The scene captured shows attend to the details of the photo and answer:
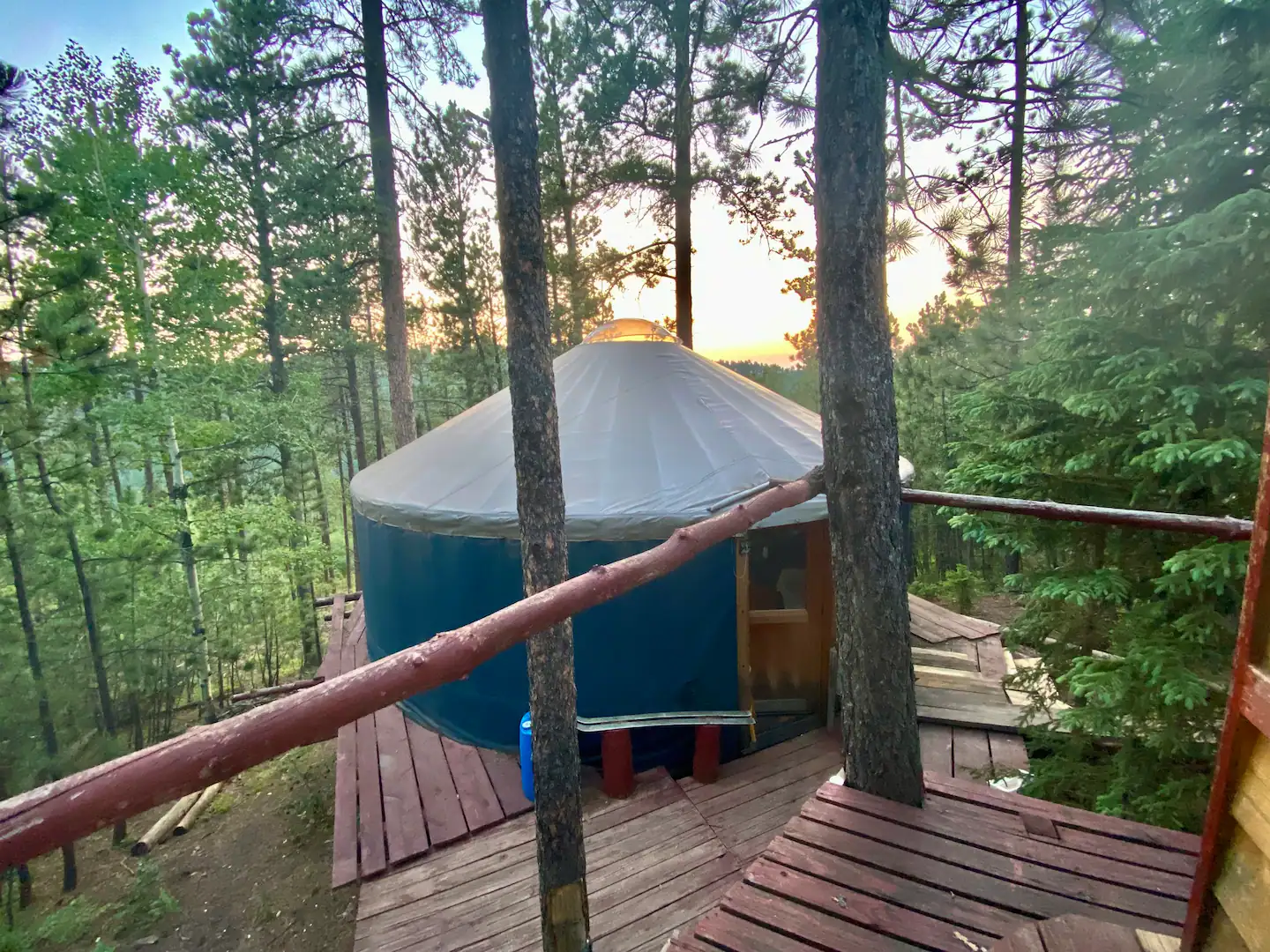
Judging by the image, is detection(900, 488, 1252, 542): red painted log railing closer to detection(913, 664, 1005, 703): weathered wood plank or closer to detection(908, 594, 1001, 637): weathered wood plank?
detection(913, 664, 1005, 703): weathered wood plank

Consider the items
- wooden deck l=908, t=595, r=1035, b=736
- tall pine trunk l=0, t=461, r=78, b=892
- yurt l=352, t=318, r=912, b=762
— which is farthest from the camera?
tall pine trunk l=0, t=461, r=78, b=892

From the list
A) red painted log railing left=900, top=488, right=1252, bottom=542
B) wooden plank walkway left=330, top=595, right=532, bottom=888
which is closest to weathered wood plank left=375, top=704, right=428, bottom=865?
wooden plank walkway left=330, top=595, right=532, bottom=888

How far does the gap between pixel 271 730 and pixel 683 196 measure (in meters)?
7.28

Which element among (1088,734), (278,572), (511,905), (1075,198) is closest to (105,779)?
(511,905)

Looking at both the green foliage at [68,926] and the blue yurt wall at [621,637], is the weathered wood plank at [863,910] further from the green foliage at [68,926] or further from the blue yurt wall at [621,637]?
the green foliage at [68,926]

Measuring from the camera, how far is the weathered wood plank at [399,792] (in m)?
3.18

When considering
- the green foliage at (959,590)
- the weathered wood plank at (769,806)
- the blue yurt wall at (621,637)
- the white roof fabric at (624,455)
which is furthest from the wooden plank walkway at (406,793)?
the green foliage at (959,590)

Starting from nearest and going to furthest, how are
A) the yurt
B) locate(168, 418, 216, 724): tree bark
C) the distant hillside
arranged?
the yurt < locate(168, 418, 216, 724): tree bark < the distant hillside

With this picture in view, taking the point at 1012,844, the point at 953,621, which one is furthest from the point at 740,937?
the point at 953,621

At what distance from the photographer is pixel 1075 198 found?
Result: 3.36 metres

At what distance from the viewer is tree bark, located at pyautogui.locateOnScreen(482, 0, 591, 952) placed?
2.32 metres

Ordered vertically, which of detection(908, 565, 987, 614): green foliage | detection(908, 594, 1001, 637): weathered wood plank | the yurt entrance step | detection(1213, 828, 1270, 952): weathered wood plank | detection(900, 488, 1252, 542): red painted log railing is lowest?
detection(908, 565, 987, 614): green foliage

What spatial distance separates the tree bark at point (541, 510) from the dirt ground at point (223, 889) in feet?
6.04

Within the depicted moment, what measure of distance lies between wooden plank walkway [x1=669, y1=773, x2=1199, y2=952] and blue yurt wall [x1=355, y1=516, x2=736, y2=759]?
1884mm
